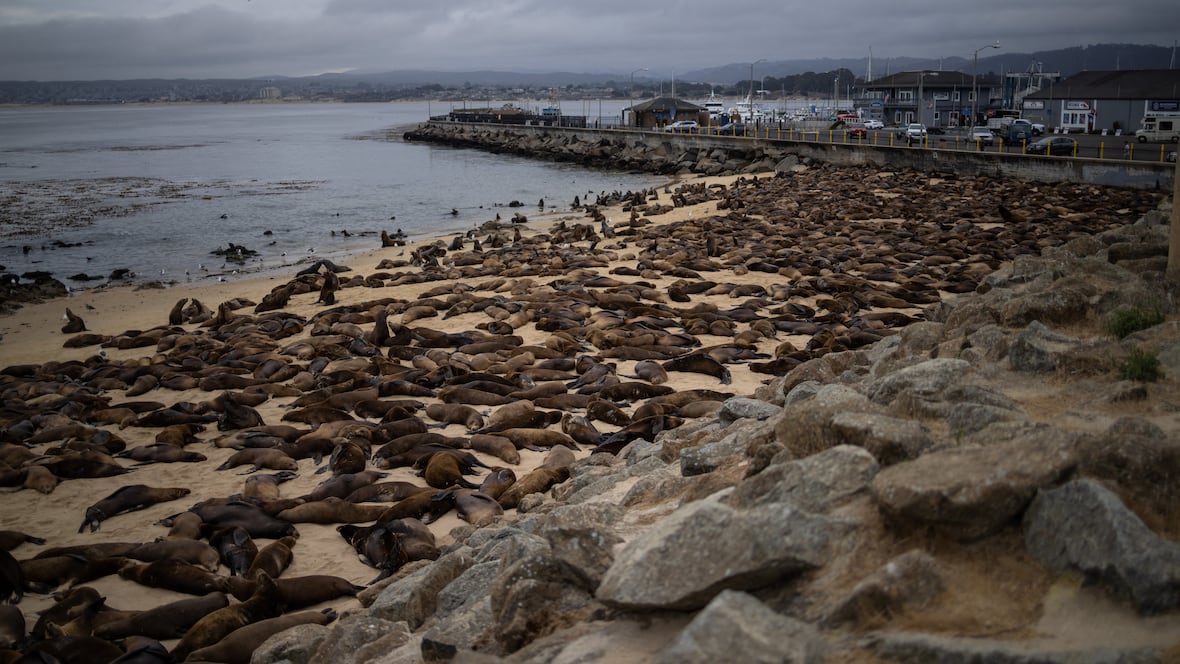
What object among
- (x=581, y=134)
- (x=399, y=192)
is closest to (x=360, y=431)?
(x=399, y=192)

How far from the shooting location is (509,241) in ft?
96.6

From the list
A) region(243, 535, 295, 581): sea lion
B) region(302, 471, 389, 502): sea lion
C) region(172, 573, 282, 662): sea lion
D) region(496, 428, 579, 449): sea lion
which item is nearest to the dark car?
region(496, 428, 579, 449): sea lion

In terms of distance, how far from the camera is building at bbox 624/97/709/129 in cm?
8462

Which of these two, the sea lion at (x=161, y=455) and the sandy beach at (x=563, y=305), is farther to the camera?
the sea lion at (x=161, y=455)

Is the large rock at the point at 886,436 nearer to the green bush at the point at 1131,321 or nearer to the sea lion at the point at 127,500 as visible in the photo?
the green bush at the point at 1131,321

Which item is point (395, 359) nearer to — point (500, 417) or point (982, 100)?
point (500, 417)

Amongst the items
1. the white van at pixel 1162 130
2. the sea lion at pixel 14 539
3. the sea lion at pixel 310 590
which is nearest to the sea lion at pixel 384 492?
the sea lion at pixel 310 590

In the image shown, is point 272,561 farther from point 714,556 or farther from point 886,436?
point 886,436

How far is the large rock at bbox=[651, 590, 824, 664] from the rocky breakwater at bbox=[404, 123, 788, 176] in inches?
1965

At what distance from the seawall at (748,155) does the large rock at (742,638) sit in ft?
110

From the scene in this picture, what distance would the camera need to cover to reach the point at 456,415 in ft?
36.6

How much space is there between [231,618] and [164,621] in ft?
1.88

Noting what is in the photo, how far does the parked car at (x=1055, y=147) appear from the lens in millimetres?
36997

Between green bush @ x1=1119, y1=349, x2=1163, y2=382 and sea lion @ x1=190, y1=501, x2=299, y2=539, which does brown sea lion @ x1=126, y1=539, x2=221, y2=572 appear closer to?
sea lion @ x1=190, y1=501, x2=299, y2=539
